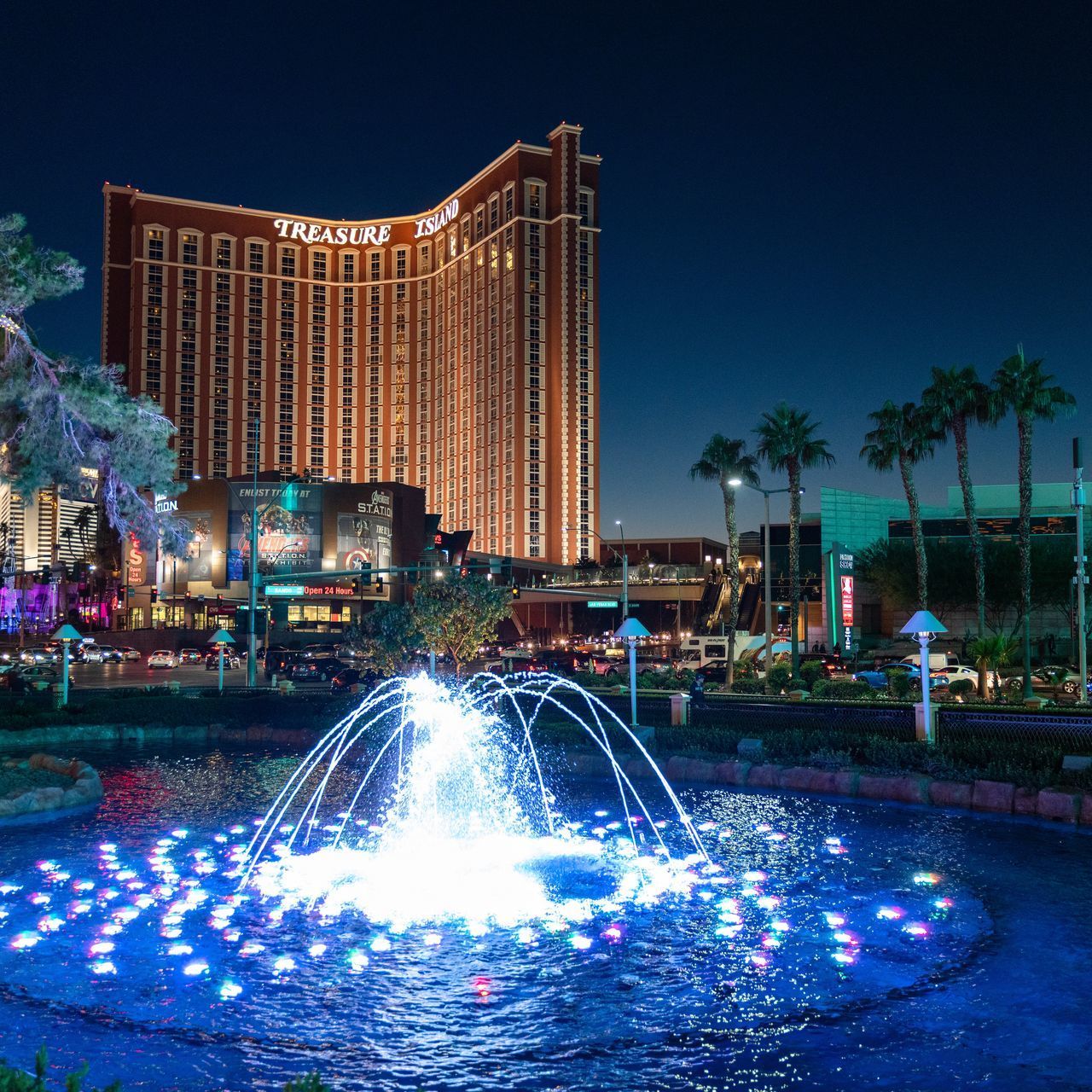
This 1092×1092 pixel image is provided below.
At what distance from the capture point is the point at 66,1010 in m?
7.72

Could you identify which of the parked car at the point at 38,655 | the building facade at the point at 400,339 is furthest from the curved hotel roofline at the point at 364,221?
the parked car at the point at 38,655

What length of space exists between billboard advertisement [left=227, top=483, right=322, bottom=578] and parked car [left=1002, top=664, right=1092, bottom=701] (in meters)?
66.9

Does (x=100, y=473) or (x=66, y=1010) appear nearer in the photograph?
(x=66, y=1010)

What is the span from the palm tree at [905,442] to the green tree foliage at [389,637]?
2113cm

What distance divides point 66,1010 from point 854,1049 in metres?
5.54

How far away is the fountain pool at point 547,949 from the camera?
692cm

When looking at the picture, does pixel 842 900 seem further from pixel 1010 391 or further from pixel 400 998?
pixel 1010 391

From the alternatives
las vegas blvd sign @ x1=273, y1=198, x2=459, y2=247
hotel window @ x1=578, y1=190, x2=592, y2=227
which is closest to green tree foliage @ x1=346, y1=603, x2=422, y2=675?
hotel window @ x1=578, y1=190, x2=592, y2=227

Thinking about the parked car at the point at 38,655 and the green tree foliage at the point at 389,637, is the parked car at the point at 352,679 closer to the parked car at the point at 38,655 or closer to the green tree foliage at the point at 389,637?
the green tree foliage at the point at 389,637

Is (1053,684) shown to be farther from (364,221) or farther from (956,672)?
(364,221)

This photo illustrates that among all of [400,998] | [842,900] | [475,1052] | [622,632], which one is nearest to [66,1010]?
[400,998]

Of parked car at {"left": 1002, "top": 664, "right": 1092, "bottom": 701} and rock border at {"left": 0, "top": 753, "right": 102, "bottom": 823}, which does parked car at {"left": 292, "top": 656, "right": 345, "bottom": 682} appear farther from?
rock border at {"left": 0, "top": 753, "right": 102, "bottom": 823}

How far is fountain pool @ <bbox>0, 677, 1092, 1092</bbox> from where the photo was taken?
22.7 feet

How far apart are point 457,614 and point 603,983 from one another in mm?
28304
